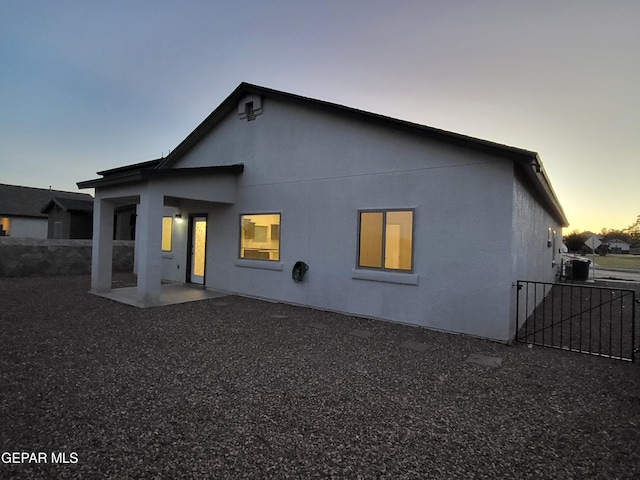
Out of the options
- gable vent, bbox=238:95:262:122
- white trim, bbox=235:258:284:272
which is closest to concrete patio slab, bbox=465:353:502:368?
white trim, bbox=235:258:284:272

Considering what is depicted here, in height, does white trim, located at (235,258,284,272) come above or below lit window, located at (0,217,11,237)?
below

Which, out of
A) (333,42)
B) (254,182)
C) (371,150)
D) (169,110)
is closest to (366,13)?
(333,42)

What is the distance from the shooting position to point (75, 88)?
1520 cm

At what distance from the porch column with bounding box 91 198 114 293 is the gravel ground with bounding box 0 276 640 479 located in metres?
3.76

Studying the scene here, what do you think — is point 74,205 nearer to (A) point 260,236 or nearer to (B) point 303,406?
(A) point 260,236

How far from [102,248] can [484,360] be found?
34.3ft

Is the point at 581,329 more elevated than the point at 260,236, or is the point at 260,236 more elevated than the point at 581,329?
the point at 260,236

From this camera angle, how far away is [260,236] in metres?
9.76

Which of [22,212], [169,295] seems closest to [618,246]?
[169,295]

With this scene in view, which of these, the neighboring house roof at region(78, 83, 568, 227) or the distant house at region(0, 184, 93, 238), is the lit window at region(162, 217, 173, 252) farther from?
the distant house at region(0, 184, 93, 238)

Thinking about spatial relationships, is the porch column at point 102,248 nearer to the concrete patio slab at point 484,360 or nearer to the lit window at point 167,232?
the lit window at point 167,232

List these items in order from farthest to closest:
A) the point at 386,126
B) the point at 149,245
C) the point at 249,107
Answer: the point at 249,107, the point at 149,245, the point at 386,126

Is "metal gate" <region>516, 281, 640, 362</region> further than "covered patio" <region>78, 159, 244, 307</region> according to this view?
No

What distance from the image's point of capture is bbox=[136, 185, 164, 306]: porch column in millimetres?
7852
